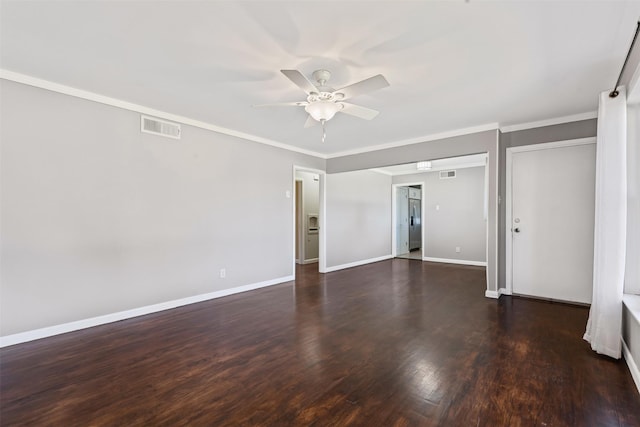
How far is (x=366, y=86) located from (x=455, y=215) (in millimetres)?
6016

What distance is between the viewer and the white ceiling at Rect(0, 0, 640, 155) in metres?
1.88

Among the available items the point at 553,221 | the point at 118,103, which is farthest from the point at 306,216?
the point at 553,221

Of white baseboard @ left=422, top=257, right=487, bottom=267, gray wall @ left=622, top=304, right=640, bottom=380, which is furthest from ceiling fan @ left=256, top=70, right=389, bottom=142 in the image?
white baseboard @ left=422, top=257, right=487, bottom=267

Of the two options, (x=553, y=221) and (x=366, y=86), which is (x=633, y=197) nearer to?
(x=553, y=221)

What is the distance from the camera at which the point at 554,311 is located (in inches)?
145

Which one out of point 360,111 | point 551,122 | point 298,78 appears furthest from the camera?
point 551,122

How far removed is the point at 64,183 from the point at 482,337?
4571mm

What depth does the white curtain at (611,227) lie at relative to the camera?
96.3 inches

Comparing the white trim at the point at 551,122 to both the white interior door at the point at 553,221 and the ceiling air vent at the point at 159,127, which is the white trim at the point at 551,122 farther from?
the ceiling air vent at the point at 159,127

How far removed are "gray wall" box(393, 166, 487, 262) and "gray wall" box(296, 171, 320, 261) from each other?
2.86m

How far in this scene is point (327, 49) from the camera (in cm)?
229

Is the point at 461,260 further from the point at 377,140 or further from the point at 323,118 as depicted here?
the point at 323,118

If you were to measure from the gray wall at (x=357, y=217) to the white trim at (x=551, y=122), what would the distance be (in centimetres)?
335

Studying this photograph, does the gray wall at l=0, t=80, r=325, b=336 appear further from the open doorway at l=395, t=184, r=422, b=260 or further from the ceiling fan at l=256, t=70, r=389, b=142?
the open doorway at l=395, t=184, r=422, b=260
